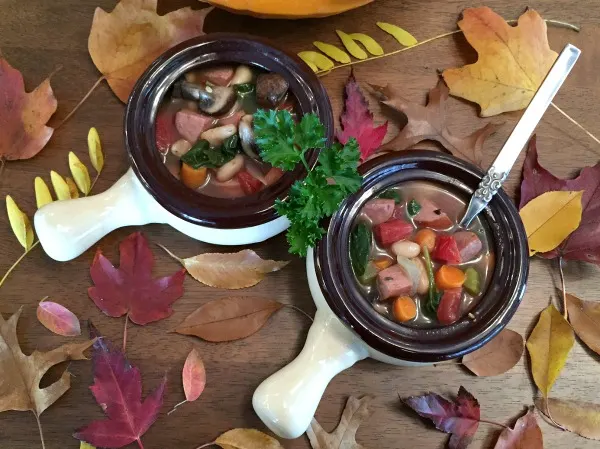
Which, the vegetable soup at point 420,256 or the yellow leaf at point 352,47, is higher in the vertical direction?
the yellow leaf at point 352,47

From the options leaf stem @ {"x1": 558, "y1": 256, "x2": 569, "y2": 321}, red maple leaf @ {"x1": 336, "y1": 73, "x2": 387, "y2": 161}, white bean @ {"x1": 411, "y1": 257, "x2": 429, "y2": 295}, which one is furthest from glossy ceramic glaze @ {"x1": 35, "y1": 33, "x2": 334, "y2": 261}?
leaf stem @ {"x1": 558, "y1": 256, "x2": 569, "y2": 321}

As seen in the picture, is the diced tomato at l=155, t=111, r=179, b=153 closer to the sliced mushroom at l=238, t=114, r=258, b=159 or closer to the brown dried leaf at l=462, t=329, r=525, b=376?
the sliced mushroom at l=238, t=114, r=258, b=159

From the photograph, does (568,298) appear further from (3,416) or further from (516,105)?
(3,416)

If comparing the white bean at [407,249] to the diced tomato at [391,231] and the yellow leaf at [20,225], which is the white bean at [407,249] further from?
the yellow leaf at [20,225]

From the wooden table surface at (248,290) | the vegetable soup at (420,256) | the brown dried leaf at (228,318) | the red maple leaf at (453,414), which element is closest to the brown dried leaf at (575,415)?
the wooden table surface at (248,290)

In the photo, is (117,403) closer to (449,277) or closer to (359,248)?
(359,248)

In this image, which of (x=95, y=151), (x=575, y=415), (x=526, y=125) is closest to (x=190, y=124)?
(x=95, y=151)

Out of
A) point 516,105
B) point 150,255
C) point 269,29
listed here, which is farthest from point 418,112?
point 150,255
